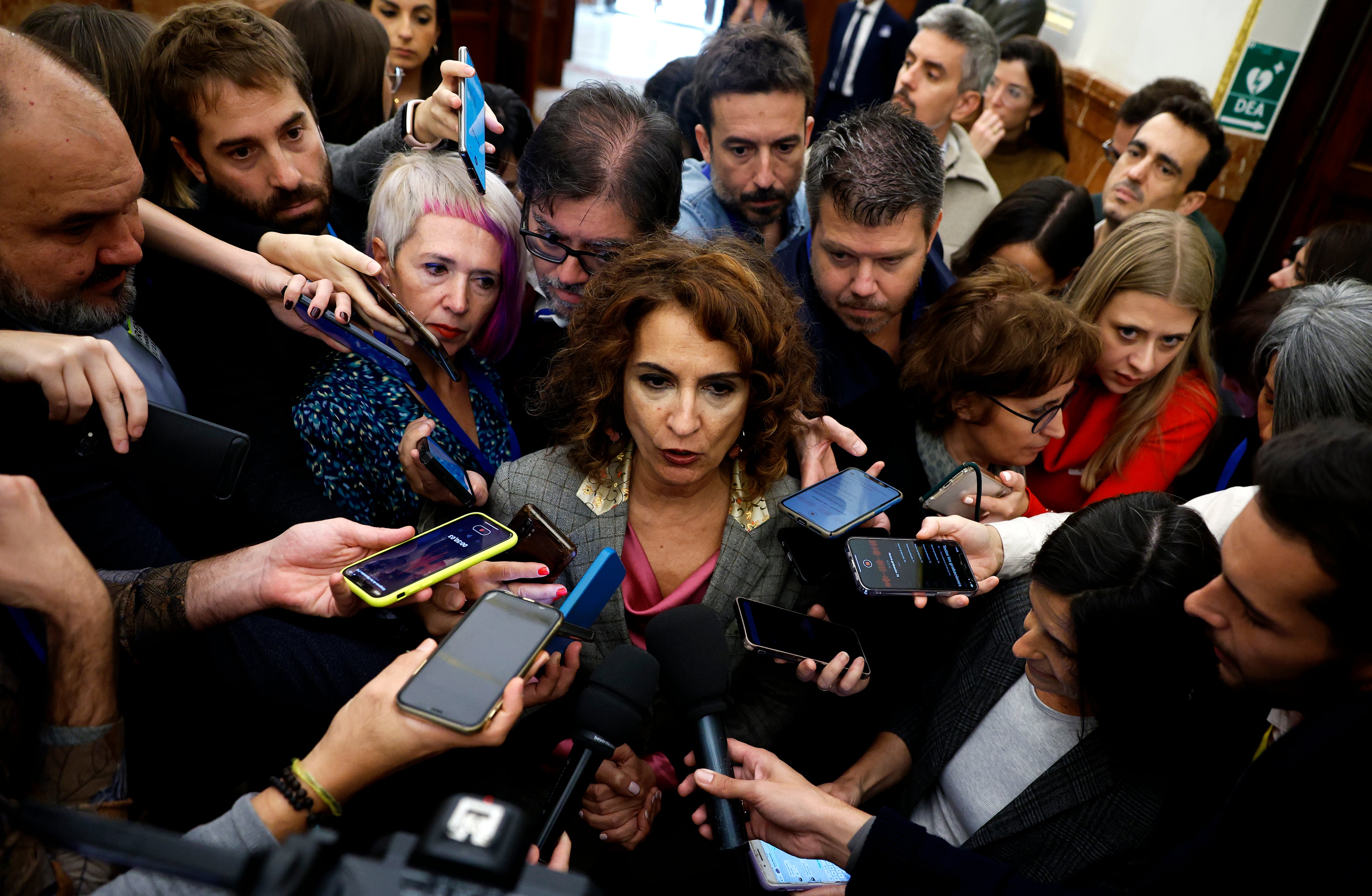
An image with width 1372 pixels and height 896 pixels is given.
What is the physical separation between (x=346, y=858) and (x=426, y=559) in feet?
2.86

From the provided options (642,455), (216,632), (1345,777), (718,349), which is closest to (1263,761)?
(1345,777)

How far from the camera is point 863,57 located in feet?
16.1

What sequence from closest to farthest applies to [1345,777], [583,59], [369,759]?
1. [1345,777]
2. [369,759]
3. [583,59]

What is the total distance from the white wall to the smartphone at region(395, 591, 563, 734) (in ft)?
19.0

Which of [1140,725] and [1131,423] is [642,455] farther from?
[1131,423]

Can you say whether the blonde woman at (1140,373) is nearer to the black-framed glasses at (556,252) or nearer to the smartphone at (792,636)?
the smartphone at (792,636)

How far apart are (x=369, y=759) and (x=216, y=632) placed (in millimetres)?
582

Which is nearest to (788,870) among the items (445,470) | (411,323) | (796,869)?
(796,869)

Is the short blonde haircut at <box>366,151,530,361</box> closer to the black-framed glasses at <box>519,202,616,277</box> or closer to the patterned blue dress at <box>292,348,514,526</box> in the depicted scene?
the black-framed glasses at <box>519,202,616,277</box>

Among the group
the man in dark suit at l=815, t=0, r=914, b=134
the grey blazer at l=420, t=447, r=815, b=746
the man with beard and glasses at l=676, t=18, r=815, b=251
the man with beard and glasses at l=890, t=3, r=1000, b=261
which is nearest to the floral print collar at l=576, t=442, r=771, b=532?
the grey blazer at l=420, t=447, r=815, b=746

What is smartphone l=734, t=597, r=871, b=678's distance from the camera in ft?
5.67

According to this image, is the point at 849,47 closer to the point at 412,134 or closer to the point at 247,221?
the point at 412,134

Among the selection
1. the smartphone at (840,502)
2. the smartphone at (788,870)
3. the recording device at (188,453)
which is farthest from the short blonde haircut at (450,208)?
the smartphone at (788,870)

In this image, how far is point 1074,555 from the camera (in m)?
1.50
